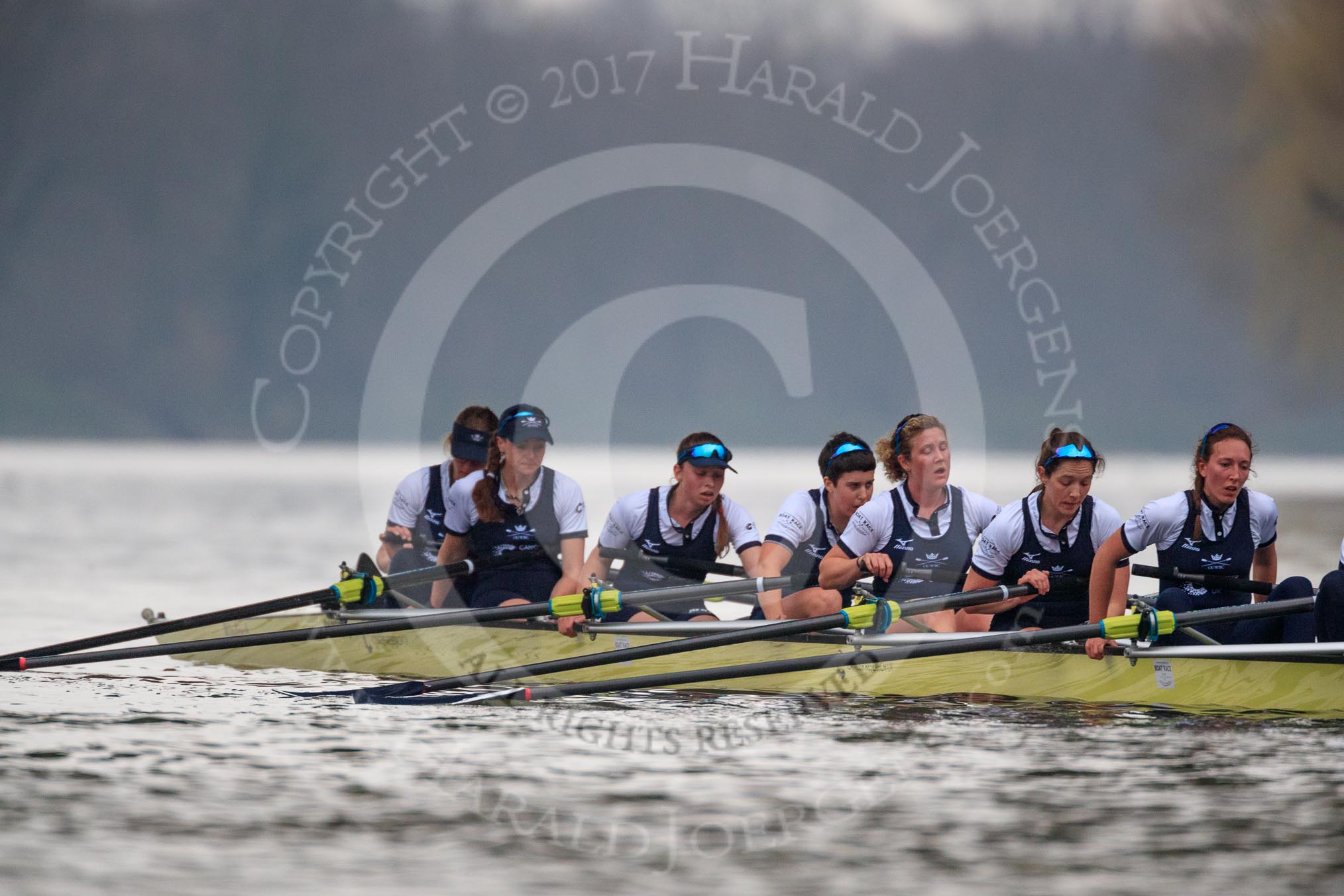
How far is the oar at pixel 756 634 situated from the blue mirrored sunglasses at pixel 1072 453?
818mm

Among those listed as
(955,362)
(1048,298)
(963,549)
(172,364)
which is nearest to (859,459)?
(963,549)

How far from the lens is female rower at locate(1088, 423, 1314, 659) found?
8492 mm

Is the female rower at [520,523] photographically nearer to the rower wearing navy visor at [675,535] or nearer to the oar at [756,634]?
the rower wearing navy visor at [675,535]

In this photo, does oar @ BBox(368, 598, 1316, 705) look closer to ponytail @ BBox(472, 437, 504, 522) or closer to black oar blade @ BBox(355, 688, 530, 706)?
black oar blade @ BBox(355, 688, 530, 706)

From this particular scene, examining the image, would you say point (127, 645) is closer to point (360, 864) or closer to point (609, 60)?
point (360, 864)

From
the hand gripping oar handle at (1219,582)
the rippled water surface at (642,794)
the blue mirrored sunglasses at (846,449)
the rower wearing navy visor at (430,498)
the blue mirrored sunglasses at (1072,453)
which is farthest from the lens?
the rower wearing navy visor at (430,498)

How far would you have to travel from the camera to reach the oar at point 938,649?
316 inches

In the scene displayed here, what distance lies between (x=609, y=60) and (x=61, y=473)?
54358 mm

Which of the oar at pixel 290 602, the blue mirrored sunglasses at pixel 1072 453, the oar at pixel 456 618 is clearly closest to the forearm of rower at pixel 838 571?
the oar at pixel 456 618

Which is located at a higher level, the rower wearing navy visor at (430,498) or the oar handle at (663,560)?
the rower wearing navy visor at (430,498)

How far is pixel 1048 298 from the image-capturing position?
89.8 m

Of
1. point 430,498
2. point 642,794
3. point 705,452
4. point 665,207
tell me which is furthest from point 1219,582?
point 665,207

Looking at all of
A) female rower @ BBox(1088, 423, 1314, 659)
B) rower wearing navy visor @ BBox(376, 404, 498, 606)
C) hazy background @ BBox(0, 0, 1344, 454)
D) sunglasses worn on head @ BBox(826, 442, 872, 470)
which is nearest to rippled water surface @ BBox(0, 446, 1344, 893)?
female rower @ BBox(1088, 423, 1314, 659)

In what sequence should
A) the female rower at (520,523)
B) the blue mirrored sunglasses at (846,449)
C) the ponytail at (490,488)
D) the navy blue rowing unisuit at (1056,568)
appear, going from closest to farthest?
the navy blue rowing unisuit at (1056,568) < the blue mirrored sunglasses at (846,449) < the female rower at (520,523) < the ponytail at (490,488)
